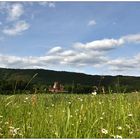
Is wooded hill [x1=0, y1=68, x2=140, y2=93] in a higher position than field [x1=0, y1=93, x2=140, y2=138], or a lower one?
higher

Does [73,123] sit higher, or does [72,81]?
[72,81]

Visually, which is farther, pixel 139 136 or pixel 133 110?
pixel 133 110

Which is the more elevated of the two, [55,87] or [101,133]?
[55,87]

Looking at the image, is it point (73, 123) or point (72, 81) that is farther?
point (72, 81)

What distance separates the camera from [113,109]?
601 cm

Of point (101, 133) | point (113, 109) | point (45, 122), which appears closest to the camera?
point (101, 133)

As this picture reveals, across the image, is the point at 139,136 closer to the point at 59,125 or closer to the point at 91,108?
the point at 59,125

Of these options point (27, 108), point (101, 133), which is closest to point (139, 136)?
point (101, 133)

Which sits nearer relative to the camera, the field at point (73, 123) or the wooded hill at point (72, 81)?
the field at point (73, 123)

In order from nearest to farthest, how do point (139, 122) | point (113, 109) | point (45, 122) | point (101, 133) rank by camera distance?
point (101, 133) → point (45, 122) → point (139, 122) → point (113, 109)

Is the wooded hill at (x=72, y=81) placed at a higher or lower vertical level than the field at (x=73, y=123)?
higher

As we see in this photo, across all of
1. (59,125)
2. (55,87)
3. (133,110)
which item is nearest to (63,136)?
(59,125)

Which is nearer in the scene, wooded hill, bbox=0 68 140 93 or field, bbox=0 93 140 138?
field, bbox=0 93 140 138

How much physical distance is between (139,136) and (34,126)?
1300 millimetres
